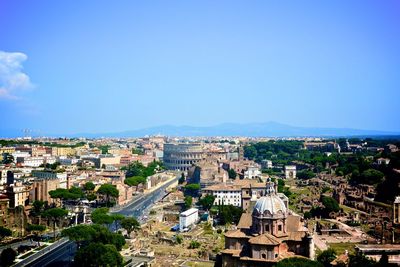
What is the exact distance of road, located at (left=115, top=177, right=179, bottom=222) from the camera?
6869 centimetres

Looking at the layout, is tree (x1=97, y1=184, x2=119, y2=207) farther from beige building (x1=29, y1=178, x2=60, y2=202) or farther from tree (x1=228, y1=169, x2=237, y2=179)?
tree (x1=228, y1=169, x2=237, y2=179)

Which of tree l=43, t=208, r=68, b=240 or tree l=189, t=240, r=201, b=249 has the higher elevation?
tree l=43, t=208, r=68, b=240

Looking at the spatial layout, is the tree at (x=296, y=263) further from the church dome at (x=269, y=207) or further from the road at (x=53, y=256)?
the road at (x=53, y=256)

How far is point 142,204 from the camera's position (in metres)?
77.8

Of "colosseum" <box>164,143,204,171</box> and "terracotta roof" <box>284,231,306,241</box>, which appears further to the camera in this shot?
"colosseum" <box>164,143,204,171</box>

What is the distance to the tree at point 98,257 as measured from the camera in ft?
124

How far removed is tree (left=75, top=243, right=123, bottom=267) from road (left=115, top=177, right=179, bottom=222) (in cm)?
2479

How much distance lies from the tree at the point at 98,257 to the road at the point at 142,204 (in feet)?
81.3

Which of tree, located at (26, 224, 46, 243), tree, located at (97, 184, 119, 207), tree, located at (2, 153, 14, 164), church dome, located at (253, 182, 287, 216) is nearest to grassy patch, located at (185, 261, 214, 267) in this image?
church dome, located at (253, 182, 287, 216)

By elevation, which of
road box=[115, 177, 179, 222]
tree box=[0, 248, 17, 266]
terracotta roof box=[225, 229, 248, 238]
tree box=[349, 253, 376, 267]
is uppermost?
terracotta roof box=[225, 229, 248, 238]

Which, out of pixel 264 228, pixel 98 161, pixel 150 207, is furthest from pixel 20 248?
pixel 98 161

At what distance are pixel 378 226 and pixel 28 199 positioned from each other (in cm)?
4475

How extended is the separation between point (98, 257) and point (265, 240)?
13.2 m

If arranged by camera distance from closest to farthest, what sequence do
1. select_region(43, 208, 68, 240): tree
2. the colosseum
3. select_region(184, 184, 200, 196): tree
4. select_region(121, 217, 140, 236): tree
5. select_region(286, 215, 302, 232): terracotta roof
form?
select_region(286, 215, 302, 232): terracotta roof, select_region(121, 217, 140, 236): tree, select_region(43, 208, 68, 240): tree, select_region(184, 184, 200, 196): tree, the colosseum
